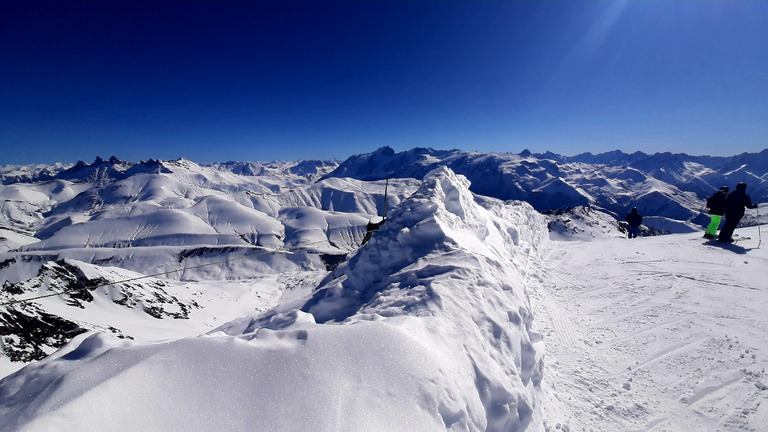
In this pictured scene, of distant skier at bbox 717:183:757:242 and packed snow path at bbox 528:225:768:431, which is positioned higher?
distant skier at bbox 717:183:757:242

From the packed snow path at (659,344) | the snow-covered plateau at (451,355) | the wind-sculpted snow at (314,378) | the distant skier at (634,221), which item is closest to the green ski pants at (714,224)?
the snow-covered plateau at (451,355)

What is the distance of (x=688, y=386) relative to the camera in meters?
6.93

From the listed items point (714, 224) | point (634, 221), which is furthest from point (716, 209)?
point (634, 221)

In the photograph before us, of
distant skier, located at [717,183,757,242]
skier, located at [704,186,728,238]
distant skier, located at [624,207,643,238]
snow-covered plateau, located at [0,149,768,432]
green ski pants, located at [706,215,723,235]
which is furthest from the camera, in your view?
distant skier, located at [624,207,643,238]

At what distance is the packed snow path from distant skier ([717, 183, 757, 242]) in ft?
5.37

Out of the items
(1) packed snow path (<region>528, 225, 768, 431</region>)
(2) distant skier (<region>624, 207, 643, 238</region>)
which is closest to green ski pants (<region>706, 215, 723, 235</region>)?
(1) packed snow path (<region>528, 225, 768, 431</region>)

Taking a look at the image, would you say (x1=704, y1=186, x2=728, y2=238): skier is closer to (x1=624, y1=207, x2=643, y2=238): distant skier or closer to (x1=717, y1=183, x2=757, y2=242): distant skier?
(x1=717, y1=183, x2=757, y2=242): distant skier

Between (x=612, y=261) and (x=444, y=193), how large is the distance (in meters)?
9.62

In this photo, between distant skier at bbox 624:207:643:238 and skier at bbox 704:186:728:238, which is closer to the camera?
skier at bbox 704:186:728:238

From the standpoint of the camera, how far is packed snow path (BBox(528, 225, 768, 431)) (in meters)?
6.41

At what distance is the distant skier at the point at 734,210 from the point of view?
1644 centimetres

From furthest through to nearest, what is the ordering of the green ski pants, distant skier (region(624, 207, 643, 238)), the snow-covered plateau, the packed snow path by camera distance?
1. distant skier (region(624, 207, 643, 238))
2. the green ski pants
3. the packed snow path
4. the snow-covered plateau

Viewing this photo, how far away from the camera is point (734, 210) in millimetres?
16594

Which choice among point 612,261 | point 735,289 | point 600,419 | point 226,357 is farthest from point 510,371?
point 612,261
